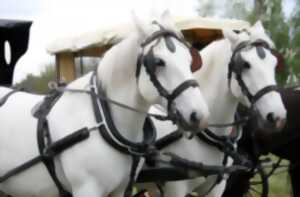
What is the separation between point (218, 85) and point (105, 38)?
333 centimetres

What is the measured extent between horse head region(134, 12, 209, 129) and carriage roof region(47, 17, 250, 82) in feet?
12.3

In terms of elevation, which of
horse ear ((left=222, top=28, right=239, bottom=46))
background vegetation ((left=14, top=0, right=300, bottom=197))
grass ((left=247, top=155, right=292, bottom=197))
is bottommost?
background vegetation ((left=14, top=0, right=300, bottom=197))

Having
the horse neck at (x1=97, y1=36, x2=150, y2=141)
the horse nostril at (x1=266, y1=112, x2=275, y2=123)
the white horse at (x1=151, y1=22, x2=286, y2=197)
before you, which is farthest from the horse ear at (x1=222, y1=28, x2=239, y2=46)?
the horse neck at (x1=97, y1=36, x2=150, y2=141)

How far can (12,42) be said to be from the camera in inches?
215

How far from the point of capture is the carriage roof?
24.7 ft

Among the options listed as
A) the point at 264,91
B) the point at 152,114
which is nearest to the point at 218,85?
the point at 264,91

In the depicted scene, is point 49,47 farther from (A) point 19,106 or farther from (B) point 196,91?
(B) point 196,91

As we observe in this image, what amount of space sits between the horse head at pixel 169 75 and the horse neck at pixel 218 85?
0.83m

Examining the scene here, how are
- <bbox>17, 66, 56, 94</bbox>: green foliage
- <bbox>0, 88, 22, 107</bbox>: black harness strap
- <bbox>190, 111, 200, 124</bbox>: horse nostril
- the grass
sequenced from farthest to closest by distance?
the grass
<bbox>17, 66, 56, 94</bbox>: green foliage
<bbox>0, 88, 22, 107</bbox>: black harness strap
<bbox>190, 111, 200, 124</bbox>: horse nostril

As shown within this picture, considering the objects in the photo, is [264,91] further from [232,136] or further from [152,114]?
[152,114]

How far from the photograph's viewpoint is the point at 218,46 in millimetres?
4461

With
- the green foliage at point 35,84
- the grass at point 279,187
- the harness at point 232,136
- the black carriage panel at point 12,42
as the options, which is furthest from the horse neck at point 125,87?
the grass at point 279,187

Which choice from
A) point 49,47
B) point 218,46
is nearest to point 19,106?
point 218,46

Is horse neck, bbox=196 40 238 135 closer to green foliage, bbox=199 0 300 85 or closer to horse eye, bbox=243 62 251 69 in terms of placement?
horse eye, bbox=243 62 251 69
